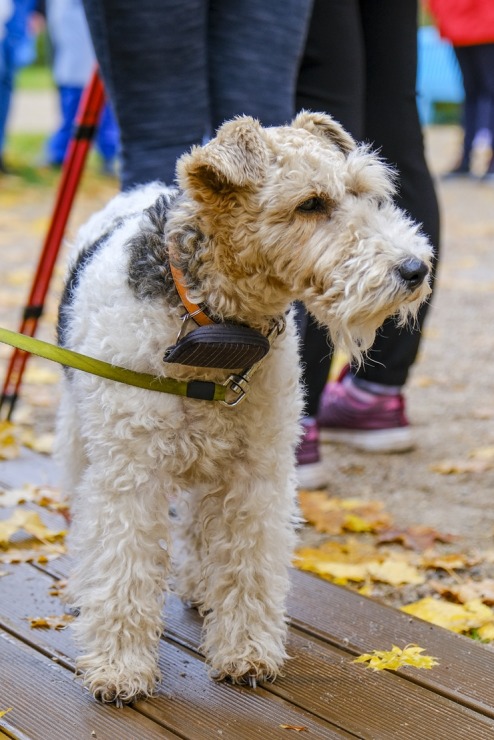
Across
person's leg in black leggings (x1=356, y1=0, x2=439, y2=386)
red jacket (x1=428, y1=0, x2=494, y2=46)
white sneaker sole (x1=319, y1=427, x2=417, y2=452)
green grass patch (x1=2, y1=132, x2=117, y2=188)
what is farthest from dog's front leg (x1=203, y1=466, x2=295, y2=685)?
red jacket (x1=428, y1=0, x2=494, y2=46)

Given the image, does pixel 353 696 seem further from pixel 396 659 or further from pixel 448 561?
pixel 448 561

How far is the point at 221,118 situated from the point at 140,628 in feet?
6.07

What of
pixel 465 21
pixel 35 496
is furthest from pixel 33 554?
pixel 465 21

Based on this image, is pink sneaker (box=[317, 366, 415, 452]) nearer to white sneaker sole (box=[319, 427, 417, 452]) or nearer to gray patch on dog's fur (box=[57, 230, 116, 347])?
white sneaker sole (box=[319, 427, 417, 452])

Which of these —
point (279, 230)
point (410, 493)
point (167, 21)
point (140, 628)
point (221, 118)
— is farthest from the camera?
point (410, 493)

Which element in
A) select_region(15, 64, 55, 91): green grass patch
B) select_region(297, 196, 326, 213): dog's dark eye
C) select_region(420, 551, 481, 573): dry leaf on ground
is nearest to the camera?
select_region(297, 196, 326, 213): dog's dark eye

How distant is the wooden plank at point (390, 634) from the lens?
9.23 ft

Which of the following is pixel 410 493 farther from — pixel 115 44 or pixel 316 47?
pixel 115 44

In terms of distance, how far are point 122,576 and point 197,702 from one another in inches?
15.3

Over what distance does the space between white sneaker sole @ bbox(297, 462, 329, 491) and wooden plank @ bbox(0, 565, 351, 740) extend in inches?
53.6

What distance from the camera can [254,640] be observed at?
286cm

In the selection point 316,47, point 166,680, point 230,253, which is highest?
point 316,47

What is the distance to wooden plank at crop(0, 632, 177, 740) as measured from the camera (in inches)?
101

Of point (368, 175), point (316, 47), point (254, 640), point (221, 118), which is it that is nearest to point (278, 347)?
point (368, 175)
